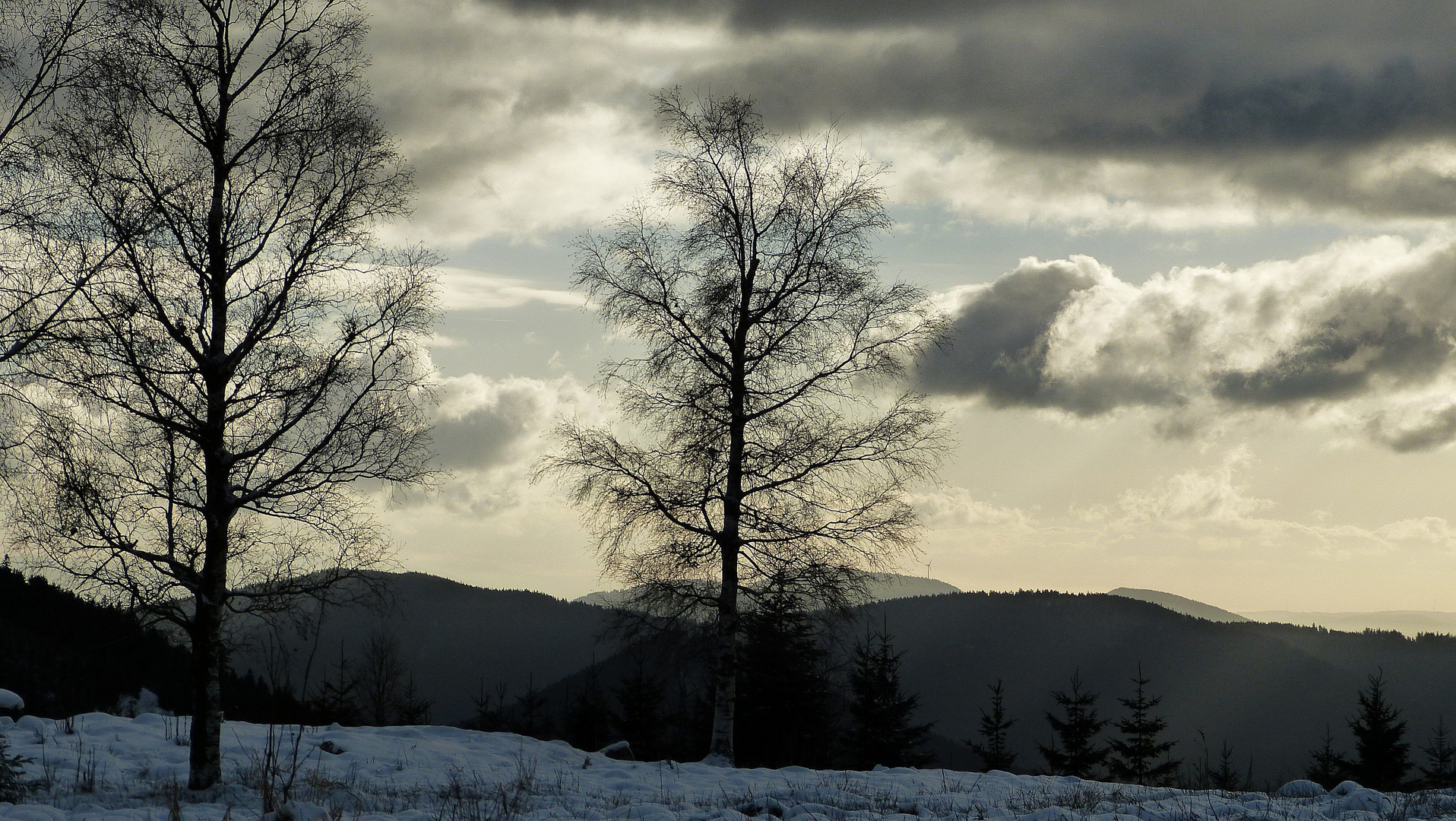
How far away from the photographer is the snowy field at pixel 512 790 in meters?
8.55

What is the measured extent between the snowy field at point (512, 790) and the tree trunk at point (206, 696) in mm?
262

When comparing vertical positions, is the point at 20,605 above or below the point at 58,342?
below

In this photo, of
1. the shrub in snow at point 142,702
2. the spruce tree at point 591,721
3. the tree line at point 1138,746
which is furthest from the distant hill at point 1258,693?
the shrub in snow at point 142,702

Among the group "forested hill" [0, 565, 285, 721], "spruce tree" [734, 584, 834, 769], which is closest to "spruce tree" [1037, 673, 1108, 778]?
"spruce tree" [734, 584, 834, 769]

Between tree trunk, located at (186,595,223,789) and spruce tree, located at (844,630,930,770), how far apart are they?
2762 centimetres

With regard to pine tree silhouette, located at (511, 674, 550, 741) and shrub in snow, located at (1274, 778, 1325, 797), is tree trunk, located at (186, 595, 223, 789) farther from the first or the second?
pine tree silhouette, located at (511, 674, 550, 741)

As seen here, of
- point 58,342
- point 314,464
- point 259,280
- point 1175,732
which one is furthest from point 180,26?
point 1175,732

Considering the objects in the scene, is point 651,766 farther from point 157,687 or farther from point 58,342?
point 157,687

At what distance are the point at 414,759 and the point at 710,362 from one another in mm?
8283

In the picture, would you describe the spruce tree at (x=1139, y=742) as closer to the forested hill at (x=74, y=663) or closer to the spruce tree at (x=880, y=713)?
the spruce tree at (x=880, y=713)

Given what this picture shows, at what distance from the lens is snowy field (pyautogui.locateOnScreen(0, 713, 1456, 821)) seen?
337 inches

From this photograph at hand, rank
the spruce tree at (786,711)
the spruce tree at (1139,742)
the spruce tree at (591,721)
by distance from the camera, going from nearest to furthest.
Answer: the spruce tree at (786,711), the spruce tree at (1139,742), the spruce tree at (591,721)

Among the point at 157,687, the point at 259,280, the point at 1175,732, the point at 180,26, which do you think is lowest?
the point at 1175,732

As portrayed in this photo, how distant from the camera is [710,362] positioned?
1755 cm
